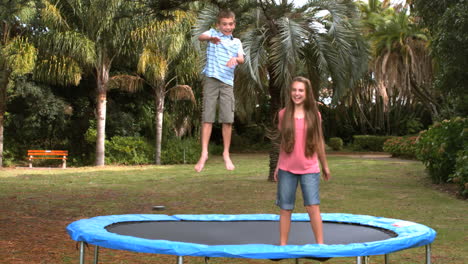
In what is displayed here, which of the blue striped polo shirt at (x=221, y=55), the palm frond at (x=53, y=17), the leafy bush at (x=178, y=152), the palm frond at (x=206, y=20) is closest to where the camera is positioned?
the blue striped polo shirt at (x=221, y=55)

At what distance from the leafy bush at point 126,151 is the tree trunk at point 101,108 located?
1.15 meters

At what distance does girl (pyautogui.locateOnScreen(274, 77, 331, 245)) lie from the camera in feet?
12.0

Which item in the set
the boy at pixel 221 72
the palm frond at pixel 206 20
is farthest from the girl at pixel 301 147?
the palm frond at pixel 206 20

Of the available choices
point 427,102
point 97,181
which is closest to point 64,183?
point 97,181

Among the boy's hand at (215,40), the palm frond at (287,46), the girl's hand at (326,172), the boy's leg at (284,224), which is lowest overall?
the boy's leg at (284,224)

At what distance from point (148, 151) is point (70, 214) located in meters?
12.8

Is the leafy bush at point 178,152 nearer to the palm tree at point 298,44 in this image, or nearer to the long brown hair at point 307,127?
the palm tree at point 298,44

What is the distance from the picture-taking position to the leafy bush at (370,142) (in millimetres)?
28031

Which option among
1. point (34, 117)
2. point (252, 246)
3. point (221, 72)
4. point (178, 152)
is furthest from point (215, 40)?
point (178, 152)

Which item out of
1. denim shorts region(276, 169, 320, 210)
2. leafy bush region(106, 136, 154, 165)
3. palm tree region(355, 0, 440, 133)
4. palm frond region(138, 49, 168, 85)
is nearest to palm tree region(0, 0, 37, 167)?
palm frond region(138, 49, 168, 85)

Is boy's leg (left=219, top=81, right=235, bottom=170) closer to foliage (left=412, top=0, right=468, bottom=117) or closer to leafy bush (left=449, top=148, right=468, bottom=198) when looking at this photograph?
foliage (left=412, top=0, right=468, bottom=117)

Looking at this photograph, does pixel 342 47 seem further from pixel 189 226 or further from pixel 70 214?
pixel 189 226

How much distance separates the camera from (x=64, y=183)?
13367mm

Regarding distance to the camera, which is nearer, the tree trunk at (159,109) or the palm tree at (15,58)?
the palm tree at (15,58)
